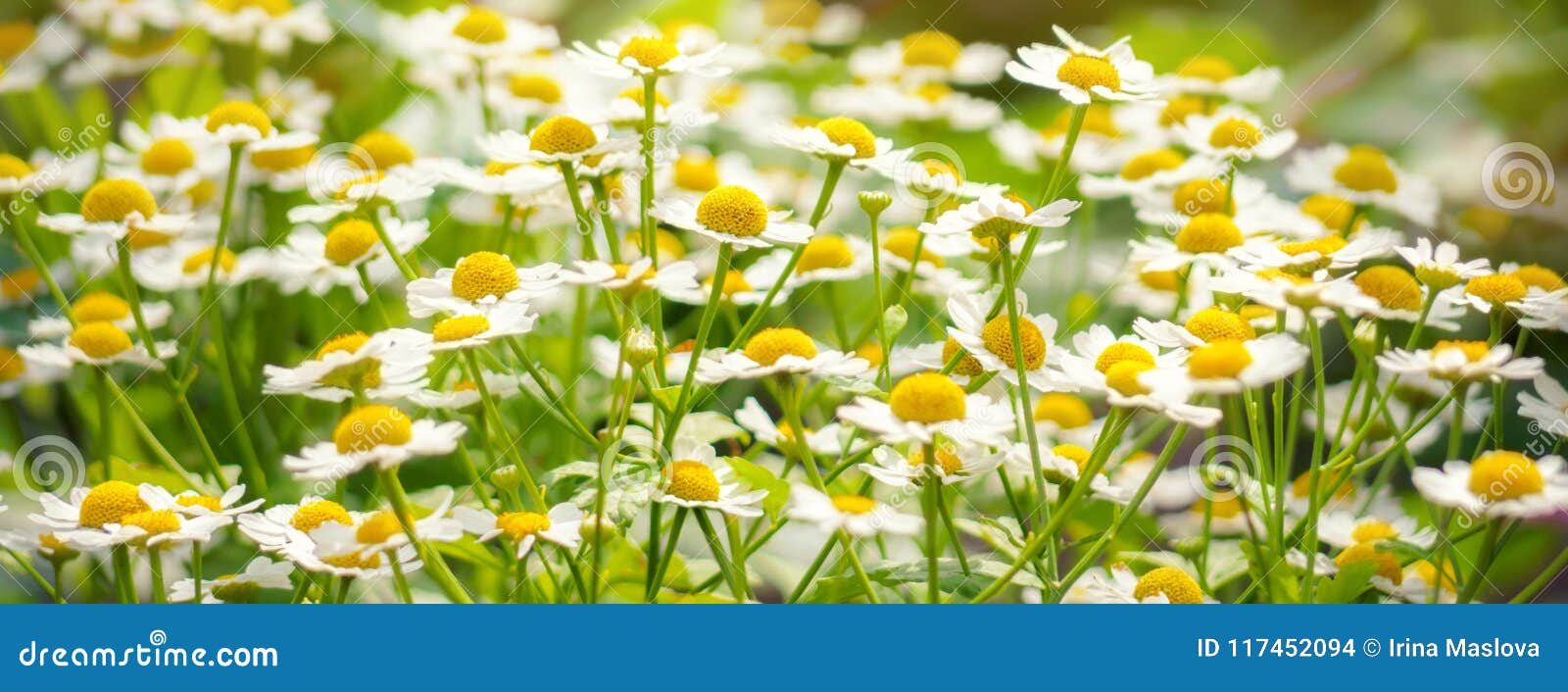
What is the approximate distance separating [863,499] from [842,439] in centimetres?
22

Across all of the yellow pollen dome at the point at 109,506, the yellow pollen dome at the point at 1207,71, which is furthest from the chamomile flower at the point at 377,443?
the yellow pollen dome at the point at 1207,71

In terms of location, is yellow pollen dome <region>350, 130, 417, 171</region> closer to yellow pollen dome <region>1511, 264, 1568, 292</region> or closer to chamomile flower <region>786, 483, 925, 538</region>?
chamomile flower <region>786, 483, 925, 538</region>

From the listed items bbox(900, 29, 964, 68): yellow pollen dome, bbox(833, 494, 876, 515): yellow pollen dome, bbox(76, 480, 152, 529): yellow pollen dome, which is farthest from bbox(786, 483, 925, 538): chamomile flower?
bbox(900, 29, 964, 68): yellow pollen dome

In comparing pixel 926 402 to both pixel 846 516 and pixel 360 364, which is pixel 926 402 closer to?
pixel 846 516

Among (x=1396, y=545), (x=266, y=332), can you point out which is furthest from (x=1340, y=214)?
(x=266, y=332)

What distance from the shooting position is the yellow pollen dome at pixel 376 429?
0.52 m

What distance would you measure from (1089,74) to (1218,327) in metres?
0.16

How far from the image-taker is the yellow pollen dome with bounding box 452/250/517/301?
23.3 inches

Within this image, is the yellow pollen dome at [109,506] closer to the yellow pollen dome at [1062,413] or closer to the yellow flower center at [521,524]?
the yellow flower center at [521,524]

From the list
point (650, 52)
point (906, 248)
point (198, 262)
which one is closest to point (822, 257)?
point (906, 248)

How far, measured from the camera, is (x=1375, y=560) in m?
0.63

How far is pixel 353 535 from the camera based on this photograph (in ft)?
1.79

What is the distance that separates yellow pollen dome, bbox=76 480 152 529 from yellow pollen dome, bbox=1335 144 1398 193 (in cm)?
76

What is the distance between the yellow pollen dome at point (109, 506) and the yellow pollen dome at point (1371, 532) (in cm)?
64
